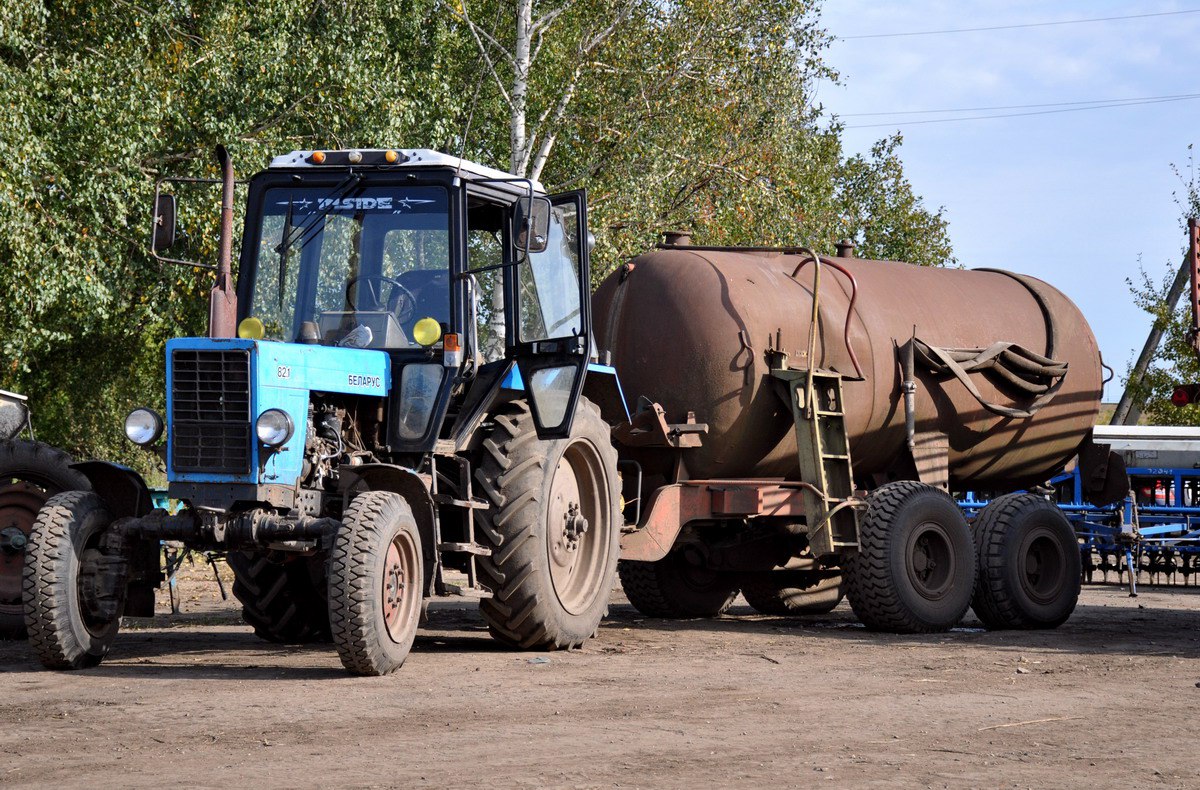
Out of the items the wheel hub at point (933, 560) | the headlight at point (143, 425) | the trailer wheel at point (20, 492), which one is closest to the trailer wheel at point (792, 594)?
the wheel hub at point (933, 560)

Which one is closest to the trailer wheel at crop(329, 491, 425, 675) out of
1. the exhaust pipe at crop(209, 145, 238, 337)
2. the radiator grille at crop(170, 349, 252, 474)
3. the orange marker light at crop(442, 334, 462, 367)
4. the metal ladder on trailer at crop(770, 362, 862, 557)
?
the radiator grille at crop(170, 349, 252, 474)

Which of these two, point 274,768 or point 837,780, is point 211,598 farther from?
point 837,780

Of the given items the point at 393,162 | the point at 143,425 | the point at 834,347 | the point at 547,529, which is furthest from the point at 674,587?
the point at 143,425

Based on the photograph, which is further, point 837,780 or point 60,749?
point 60,749

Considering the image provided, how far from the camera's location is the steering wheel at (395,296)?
959 cm

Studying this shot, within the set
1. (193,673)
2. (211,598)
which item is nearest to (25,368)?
(211,598)

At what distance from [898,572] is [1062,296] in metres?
3.99

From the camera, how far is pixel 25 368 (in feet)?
65.9

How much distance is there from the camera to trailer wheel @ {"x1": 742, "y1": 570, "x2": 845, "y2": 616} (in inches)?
537

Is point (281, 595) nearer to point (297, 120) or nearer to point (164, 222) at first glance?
point (164, 222)

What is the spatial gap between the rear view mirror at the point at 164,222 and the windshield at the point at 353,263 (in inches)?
31.9

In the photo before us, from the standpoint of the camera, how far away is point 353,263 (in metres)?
9.62

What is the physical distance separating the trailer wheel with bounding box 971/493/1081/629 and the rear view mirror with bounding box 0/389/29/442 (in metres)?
7.55

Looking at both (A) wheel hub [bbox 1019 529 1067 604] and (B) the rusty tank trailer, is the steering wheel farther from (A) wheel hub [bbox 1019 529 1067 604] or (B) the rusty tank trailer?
(A) wheel hub [bbox 1019 529 1067 604]
